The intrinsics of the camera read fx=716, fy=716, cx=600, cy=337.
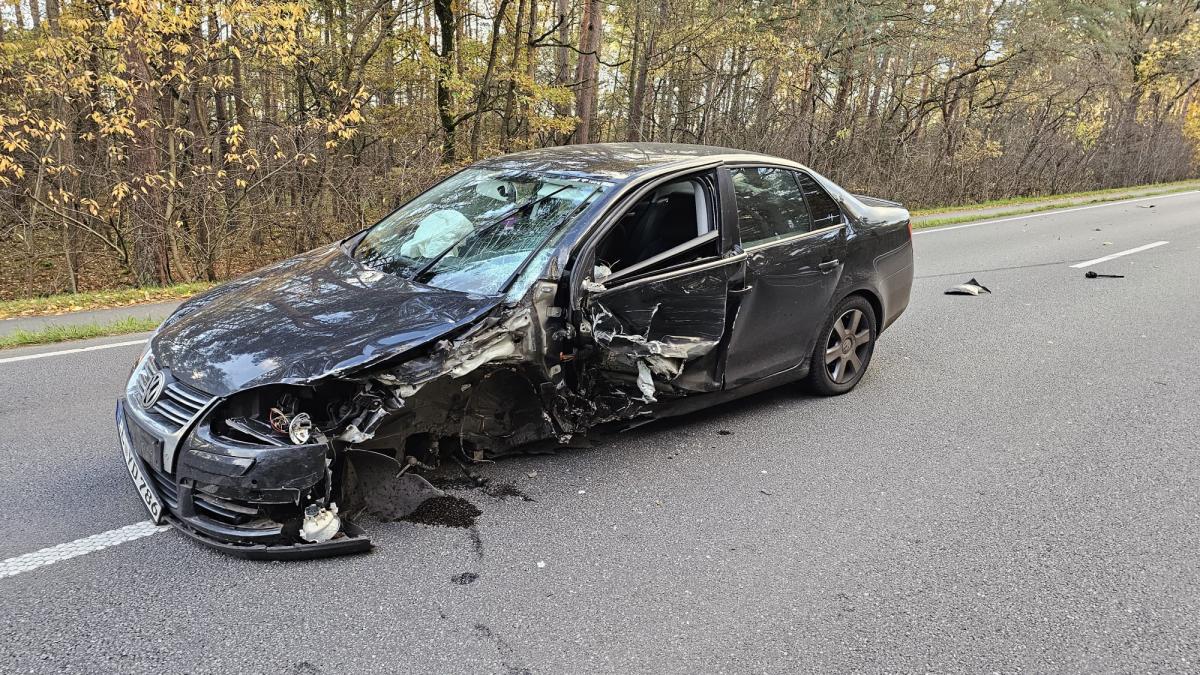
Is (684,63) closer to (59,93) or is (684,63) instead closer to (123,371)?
(59,93)

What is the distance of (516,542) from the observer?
3174 millimetres

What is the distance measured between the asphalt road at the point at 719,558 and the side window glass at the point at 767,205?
122cm

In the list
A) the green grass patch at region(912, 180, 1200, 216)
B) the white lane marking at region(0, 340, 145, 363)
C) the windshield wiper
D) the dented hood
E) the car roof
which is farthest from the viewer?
the green grass patch at region(912, 180, 1200, 216)

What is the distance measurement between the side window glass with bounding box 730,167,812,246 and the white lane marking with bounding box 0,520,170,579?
3.36 meters

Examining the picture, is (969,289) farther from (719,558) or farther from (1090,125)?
(1090,125)

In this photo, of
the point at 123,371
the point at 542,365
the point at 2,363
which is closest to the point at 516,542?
the point at 542,365

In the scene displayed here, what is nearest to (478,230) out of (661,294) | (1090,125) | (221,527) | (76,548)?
(661,294)

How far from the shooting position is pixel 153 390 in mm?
3102

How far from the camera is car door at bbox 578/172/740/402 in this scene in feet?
11.9

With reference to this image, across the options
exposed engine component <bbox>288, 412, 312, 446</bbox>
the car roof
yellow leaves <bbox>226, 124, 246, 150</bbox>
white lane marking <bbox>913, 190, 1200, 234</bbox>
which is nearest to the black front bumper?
exposed engine component <bbox>288, 412, 312, 446</bbox>

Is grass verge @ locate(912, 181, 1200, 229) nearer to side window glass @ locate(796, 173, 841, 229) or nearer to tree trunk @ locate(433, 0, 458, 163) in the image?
tree trunk @ locate(433, 0, 458, 163)

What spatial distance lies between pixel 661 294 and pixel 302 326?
1770 mm

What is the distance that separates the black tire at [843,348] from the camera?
4875 mm

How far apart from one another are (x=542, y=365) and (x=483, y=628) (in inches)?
48.7
